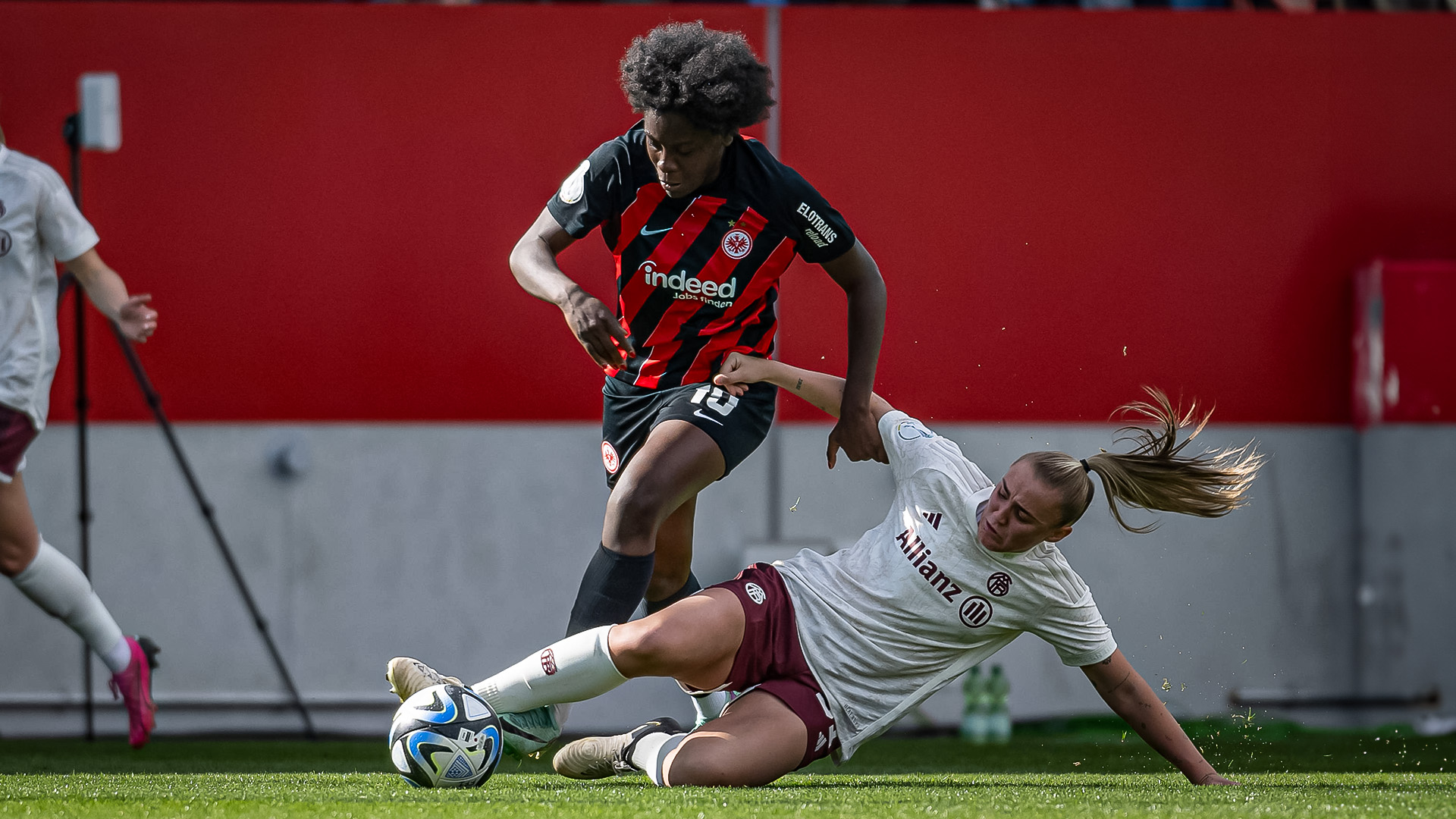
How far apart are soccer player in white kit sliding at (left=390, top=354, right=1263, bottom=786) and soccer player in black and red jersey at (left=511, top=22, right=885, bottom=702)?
0.26 m

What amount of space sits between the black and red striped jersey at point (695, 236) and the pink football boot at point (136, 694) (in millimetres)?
1661

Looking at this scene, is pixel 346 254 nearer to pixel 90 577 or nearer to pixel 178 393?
pixel 178 393

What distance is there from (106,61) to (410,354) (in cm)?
173

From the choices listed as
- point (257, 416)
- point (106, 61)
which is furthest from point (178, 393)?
point (106, 61)

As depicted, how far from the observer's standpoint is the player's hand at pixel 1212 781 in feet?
9.71

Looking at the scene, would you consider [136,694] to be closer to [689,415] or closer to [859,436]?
[689,415]

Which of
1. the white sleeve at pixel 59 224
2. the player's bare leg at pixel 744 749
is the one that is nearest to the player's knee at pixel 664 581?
the player's bare leg at pixel 744 749

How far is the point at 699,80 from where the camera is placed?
2928 millimetres

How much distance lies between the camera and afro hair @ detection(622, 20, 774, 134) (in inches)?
115

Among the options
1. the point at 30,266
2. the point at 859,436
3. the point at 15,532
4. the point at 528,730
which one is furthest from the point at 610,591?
the point at 30,266

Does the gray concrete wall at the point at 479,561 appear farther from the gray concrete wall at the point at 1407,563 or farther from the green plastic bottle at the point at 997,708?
the green plastic bottle at the point at 997,708

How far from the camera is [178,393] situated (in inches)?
221

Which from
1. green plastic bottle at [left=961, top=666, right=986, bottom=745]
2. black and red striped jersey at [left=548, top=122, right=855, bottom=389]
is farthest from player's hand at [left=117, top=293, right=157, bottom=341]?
green plastic bottle at [left=961, top=666, right=986, bottom=745]

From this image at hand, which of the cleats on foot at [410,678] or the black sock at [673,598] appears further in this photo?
the black sock at [673,598]
